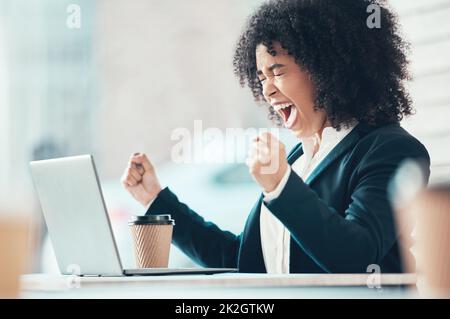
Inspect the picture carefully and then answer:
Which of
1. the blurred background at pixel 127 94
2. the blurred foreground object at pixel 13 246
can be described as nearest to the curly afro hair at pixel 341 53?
the blurred background at pixel 127 94

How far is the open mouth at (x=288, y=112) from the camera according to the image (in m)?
2.15

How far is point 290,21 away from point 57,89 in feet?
4.47

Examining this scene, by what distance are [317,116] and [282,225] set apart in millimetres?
308

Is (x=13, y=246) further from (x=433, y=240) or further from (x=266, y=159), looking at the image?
(x=433, y=240)

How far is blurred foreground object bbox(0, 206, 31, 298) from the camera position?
4.46 feet

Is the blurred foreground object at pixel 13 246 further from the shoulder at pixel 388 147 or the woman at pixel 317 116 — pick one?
the shoulder at pixel 388 147

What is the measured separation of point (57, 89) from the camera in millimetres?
3193

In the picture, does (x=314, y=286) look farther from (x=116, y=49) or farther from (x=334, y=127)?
(x=116, y=49)

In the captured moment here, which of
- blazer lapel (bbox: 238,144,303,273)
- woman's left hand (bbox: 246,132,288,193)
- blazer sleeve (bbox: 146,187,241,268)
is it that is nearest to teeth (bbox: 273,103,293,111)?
blazer lapel (bbox: 238,144,303,273)

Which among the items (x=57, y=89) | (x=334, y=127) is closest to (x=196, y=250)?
(x=334, y=127)

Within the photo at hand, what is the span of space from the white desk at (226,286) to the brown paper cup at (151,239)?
128mm

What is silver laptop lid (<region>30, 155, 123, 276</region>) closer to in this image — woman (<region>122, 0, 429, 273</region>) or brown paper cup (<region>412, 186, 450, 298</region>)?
woman (<region>122, 0, 429, 273</region>)

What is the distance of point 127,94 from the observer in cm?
353

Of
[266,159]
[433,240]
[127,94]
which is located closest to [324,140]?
[433,240]
